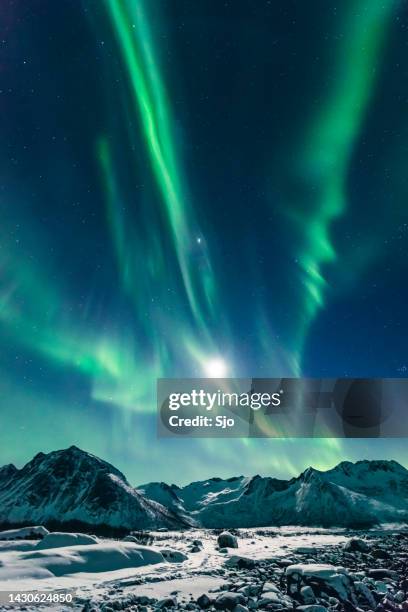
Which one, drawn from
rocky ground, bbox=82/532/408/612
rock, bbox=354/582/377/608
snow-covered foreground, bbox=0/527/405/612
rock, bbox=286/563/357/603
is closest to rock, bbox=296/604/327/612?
rocky ground, bbox=82/532/408/612

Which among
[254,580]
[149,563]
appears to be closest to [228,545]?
[149,563]

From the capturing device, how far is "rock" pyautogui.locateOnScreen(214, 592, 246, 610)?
12984mm

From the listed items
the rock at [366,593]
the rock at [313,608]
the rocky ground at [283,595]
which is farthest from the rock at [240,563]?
the rock at [313,608]

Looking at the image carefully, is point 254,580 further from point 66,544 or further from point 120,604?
point 66,544

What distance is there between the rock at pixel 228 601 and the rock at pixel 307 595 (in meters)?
2.01

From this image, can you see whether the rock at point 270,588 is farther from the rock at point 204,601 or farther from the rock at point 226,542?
the rock at point 226,542

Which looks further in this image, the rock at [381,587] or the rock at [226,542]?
the rock at [226,542]

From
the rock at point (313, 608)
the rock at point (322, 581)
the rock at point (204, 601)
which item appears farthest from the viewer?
the rock at point (322, 581)

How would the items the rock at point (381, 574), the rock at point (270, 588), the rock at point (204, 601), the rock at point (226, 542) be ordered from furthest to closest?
the rock at point (226, 542) < the rock at point (381, 574) < the rock at point (270, 588) < the rock at point (204, 601)

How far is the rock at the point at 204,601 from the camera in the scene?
13.1 metres

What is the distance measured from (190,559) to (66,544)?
23.7 feet

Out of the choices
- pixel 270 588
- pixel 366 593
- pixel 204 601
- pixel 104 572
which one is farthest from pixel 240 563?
pixel 204 601

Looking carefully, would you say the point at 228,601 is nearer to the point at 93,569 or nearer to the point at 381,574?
the point at 93,569

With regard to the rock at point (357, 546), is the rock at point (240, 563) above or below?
above
